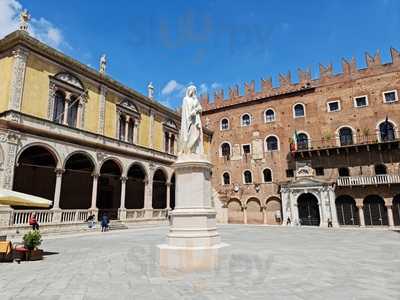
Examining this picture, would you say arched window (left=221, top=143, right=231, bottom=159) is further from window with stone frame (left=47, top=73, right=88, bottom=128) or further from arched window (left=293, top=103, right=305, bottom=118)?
window with stone frame (left=47, top=73, right=88, bottom=128)

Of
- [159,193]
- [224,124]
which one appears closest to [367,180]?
[224,124]

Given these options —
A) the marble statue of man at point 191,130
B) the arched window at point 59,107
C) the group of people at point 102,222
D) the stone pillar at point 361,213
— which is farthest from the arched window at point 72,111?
the stone pillar at point 361,213

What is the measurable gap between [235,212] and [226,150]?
22.0 feet

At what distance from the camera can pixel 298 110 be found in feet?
90.0

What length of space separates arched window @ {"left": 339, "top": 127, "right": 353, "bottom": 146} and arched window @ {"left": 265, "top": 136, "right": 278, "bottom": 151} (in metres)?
5.80

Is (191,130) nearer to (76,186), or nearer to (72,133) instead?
(72,133)

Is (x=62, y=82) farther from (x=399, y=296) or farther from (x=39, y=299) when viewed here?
(x=399, y=296)

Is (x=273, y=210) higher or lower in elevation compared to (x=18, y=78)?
lower

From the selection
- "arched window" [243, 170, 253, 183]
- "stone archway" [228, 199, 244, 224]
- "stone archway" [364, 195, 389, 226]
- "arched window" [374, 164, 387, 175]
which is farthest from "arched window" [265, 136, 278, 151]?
"stone archway" [364, 195, 389, 226]

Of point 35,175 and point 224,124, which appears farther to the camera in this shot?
point 224,124

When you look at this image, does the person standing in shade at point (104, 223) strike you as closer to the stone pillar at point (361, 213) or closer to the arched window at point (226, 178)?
the arched window at point (226, 178)

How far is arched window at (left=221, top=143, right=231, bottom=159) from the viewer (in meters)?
30.4

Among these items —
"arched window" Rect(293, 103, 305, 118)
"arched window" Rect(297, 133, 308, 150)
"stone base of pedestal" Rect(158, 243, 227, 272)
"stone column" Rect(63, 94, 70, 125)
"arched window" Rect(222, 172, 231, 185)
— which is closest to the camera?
"stone base of pedestal" Rect(158, 243, 227, 272)

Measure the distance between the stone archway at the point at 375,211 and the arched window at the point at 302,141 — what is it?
6.74 meters
